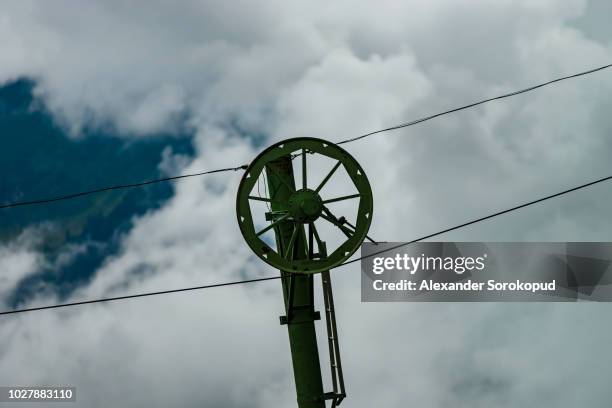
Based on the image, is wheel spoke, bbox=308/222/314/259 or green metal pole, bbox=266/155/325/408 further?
green metal pole, bbox=266/155/325/408

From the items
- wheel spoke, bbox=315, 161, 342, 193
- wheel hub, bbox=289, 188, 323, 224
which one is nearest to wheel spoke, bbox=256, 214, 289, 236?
wheel hub, bbox=289, 188, 323, 224

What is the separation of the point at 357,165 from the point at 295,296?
3.29 m

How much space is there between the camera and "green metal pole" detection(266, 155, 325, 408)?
22.1m

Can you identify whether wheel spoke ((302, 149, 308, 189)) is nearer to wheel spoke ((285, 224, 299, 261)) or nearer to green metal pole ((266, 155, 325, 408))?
green metal pole ((266, 155, 325, 408))

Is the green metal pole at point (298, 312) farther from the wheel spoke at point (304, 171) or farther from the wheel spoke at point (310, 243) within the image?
the wheel spoke at point (304, 171)

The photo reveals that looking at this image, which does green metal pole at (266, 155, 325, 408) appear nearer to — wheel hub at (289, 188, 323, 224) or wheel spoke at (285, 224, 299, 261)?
wheel spoke at (285, 224, 299, 261)

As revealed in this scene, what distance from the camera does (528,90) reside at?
972 inches

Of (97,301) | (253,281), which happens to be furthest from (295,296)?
(97,301)

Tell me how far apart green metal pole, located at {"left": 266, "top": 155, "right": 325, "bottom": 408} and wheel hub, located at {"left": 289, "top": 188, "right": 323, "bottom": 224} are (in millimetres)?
252

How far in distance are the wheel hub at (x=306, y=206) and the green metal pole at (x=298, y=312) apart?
0.25 metres

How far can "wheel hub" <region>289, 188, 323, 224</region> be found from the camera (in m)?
21.8

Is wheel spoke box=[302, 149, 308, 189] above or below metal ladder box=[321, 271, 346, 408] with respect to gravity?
above

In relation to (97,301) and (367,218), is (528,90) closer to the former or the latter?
(367,218)

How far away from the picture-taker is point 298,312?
22.3m
